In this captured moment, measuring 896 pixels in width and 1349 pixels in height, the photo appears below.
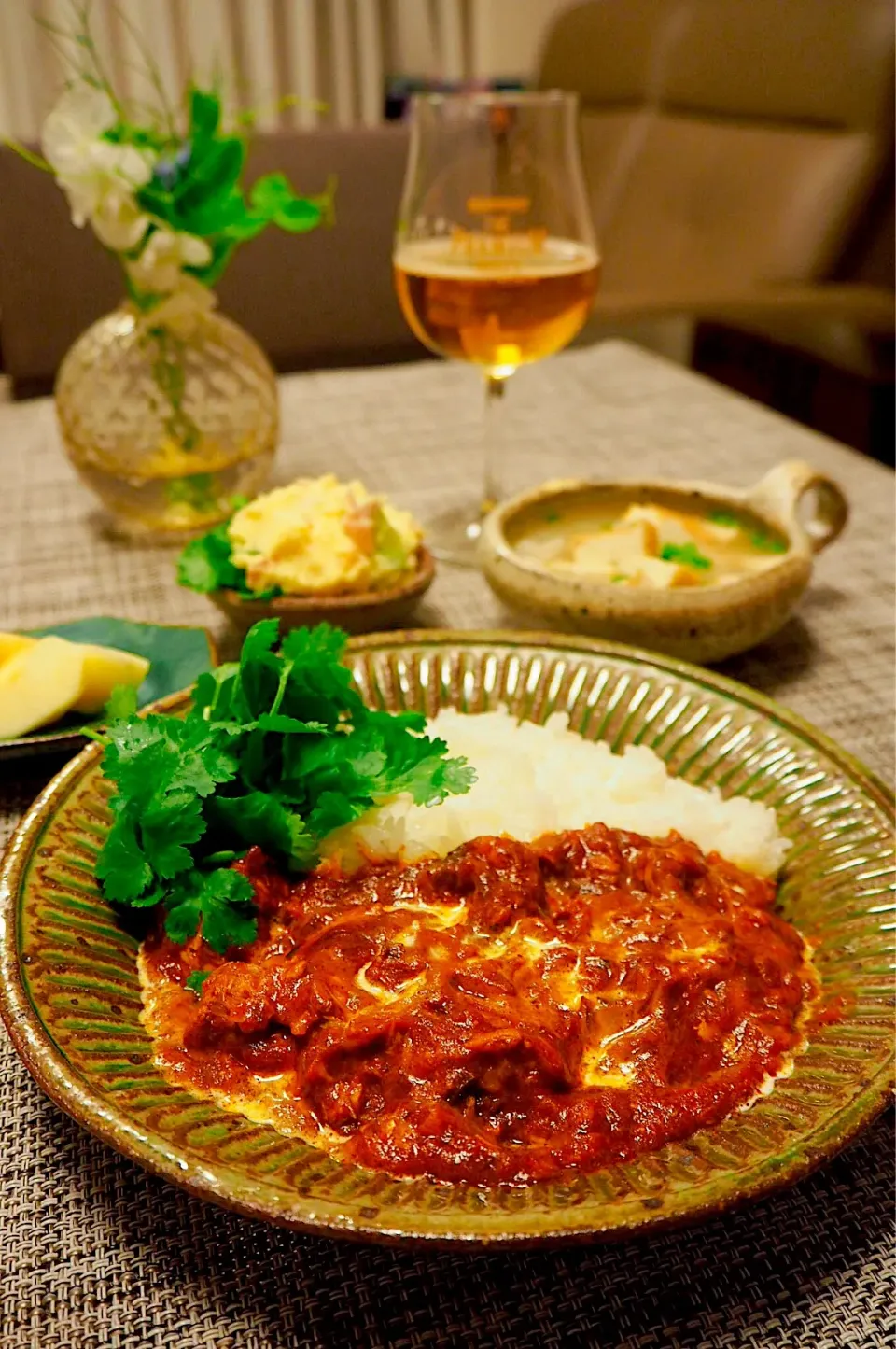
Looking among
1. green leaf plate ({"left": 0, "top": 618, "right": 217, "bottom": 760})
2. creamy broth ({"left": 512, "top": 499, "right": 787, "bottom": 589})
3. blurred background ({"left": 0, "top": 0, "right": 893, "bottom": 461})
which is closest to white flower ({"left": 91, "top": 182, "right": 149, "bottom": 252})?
blurred background ({"left": 0, "top": 0, "right": 893, "bottom": 461})

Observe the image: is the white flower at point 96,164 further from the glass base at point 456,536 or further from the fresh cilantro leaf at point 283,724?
the fresh cilantro leaf at point 283,724

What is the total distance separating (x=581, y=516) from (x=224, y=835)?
705mm

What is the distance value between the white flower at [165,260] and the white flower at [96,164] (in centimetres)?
3

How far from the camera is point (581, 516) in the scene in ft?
4.56

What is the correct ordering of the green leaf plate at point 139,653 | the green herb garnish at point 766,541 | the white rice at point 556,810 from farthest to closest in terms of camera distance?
the green herb garnish at point 766,541 < the green leaf plate at point 139,653 < the white rice at point 556,810

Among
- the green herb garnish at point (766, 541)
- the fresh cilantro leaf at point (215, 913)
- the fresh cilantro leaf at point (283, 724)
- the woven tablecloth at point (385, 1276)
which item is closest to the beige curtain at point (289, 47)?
the green herb garnish at point (766, 541)

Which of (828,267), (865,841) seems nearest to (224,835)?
(865,841)

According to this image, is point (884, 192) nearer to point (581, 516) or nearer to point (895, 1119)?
point (581, 516)

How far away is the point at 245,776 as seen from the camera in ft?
2.85

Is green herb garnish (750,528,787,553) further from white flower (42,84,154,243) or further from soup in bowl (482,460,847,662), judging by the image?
white flower (42,84,154,243)

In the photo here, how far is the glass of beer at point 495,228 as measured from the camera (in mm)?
1410

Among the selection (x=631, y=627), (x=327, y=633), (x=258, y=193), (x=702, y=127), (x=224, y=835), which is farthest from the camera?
(x=702, y=127)

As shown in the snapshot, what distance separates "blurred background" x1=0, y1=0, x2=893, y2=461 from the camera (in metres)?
2.70

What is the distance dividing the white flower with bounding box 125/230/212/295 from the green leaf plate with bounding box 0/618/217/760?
0.47 meters
